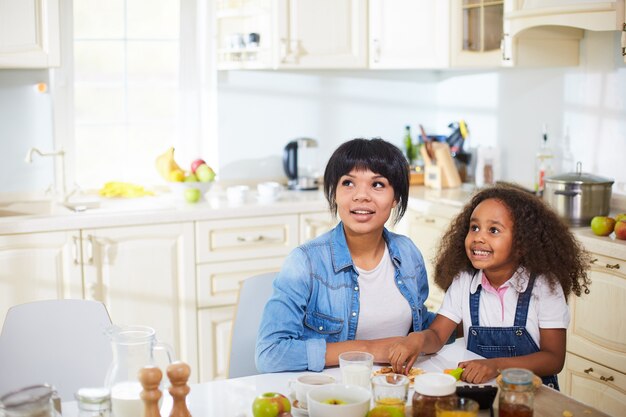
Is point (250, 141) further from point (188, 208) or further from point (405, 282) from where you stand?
point (405, 282)

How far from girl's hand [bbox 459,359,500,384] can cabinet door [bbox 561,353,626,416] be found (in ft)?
4.19

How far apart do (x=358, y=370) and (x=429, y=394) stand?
0.60 feet

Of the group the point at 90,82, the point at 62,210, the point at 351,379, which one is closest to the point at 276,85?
the point at 90,82

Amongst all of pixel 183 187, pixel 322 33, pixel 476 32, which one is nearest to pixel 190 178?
pixel 183 187

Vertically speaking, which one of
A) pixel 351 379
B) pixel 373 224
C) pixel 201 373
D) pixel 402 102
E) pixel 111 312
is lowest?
pixel 201 373

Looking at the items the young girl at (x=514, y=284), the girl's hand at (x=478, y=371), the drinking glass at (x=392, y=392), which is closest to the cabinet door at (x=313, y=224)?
the young girl at (x=514, y=284)

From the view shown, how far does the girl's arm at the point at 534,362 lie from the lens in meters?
1.89

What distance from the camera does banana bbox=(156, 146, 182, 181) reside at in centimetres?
399

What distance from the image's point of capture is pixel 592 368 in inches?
124

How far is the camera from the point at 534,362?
2.03m

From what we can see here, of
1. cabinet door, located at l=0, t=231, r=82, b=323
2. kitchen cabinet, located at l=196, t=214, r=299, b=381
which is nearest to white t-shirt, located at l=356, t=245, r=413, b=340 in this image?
kitchen cabinet, located at l=196, t=214, r=299, b=381

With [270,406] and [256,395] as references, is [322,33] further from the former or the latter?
[270,406]

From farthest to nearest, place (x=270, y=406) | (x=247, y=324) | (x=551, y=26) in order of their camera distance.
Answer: (x=551, y=26) → (x=247, y=324) → (x=270, y=406)

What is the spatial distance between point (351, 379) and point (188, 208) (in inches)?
82.9
